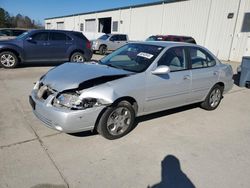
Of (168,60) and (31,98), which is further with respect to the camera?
(168,60)

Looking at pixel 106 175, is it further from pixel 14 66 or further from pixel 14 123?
pixel 14 66

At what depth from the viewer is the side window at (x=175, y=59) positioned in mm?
4426

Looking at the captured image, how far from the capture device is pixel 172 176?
304 centimetres

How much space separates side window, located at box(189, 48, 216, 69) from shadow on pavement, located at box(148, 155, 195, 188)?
7.73ft

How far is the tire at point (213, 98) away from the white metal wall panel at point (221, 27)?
45.2ft

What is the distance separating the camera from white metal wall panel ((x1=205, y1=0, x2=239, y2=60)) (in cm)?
1773

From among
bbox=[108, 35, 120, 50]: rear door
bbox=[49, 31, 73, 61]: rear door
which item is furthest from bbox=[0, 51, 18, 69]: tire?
bbox=[108, 35, 120, 50]: rear door

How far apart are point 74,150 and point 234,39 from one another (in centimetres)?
1732

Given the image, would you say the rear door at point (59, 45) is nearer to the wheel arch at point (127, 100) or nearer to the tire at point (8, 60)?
the tire at point (8, 60)

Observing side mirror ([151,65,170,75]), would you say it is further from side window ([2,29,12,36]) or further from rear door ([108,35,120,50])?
side window ([2,29,12,36])

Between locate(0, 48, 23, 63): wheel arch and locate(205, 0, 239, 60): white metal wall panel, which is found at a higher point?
locate(205, 0, 239, 60): white metal wall panel

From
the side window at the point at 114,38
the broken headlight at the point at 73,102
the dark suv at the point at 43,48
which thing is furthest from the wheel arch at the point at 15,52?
the side window at the point at 114,38

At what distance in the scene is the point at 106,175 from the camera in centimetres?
297

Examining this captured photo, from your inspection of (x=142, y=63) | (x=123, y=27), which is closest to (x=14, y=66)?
(x=142, y=63)
